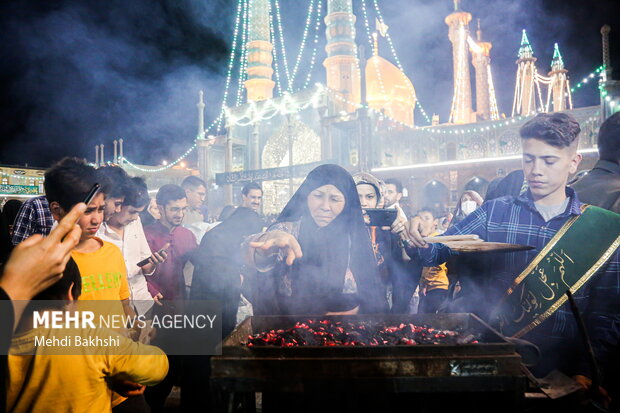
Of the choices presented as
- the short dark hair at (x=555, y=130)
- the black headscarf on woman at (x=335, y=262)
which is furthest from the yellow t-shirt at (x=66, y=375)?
the short dark hair at (x=555, y=130)

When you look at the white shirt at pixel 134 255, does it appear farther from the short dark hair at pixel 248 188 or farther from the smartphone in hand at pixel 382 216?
the smartphone in hand at pixel 382 216

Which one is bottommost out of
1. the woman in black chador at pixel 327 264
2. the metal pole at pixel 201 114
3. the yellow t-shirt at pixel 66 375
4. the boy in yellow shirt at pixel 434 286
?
the boy in yellow shirt at pixel 434 286

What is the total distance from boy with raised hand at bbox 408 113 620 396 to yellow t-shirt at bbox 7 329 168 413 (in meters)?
1.85

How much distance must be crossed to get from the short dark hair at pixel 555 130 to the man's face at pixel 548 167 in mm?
31

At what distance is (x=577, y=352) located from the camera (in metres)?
2.07

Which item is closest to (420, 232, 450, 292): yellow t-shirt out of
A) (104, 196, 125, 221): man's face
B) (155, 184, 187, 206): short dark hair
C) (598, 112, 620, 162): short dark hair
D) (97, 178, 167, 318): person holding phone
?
(598, 112, 620, 162): short dark hair

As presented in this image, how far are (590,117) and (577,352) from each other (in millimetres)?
20277

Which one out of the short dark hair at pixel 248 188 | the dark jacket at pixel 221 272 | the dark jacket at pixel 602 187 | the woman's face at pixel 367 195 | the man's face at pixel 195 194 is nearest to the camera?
the dark jacket at pixel 602 187

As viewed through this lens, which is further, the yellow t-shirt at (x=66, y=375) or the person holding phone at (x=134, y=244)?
the person holding phone at (x=134, y=244)

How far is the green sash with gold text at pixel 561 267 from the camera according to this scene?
215 cm

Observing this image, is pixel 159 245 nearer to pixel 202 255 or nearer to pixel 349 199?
pixel 202 255

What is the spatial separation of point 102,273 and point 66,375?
33.4 inches

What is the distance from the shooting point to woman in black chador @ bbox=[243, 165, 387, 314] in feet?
9.37

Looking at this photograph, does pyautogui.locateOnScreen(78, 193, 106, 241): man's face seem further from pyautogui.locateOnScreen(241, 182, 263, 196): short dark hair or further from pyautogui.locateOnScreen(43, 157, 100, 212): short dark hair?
pyautogui.locateOnScreen(241, 182, 263, 196): short dark hair
